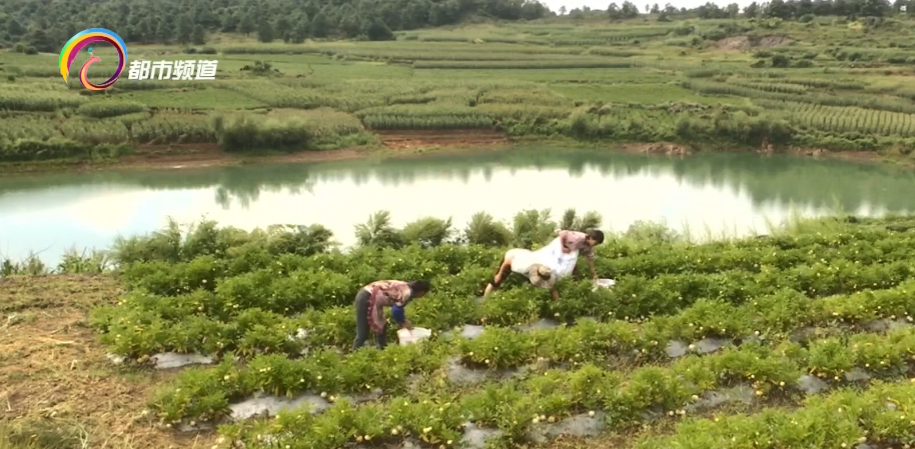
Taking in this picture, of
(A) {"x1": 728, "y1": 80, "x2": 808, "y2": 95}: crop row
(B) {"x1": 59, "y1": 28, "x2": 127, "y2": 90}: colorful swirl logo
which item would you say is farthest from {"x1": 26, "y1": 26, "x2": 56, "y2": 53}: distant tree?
(A) {"x1": 728, "y1": 80, "x2": 808, "y2": 95}: crop row

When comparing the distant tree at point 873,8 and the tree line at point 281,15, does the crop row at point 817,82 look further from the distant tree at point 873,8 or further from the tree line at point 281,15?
the distant tree at point 873,8

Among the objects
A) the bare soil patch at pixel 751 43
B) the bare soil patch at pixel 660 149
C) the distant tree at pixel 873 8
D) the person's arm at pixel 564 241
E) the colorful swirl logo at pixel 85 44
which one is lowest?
the bare soil patch at pixel 660 149

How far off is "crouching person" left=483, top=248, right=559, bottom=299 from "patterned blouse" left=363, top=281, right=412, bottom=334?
7.00ft

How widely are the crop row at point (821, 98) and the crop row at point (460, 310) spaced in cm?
3801

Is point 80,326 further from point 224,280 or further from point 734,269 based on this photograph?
point 734,269

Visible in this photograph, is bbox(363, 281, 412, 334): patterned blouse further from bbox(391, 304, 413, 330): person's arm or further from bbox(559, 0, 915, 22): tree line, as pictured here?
bbox(559, 0, 915, 22): tree line

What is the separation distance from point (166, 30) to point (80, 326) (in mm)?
58559

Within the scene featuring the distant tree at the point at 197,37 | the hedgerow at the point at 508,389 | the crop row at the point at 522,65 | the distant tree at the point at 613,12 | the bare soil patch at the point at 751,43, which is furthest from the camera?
the distant tree at the point at 613,12

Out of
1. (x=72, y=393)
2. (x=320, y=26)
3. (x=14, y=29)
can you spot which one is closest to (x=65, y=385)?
(x=72, y=393)

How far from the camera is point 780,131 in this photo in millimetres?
40562

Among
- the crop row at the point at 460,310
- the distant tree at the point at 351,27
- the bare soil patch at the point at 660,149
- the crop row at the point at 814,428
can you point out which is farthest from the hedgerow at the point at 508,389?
the distant tree at the point at 351,27

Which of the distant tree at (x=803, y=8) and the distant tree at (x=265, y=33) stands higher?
the distant tree at (x=803, y=8)

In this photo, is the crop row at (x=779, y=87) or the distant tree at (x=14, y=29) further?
the distant tree at (x=14, y=29)

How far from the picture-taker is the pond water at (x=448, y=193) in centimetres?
2302
